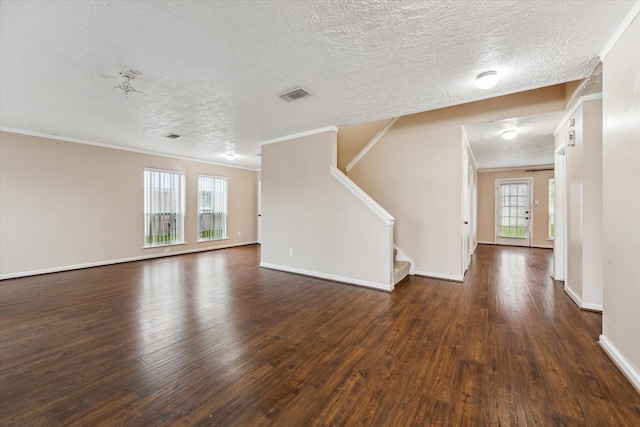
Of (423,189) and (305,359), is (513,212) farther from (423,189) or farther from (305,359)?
(305,359)

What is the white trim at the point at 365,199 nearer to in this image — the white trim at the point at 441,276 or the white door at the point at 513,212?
the white trim at the point at 441,276

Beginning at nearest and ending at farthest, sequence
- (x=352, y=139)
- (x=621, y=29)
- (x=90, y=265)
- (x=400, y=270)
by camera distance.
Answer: (x=621, y=29) → (x=400, y=270) → (x=90, y=265) → (x=352, y=139)

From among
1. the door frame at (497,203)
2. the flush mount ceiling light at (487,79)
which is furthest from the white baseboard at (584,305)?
the door frame at (497,203)

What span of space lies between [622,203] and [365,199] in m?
2.60

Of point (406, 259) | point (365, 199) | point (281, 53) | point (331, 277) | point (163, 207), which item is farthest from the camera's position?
point (163, 207)

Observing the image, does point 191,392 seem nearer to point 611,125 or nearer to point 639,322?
point 639,322

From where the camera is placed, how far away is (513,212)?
8.20m

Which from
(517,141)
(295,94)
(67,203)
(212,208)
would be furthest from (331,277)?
(67,203)

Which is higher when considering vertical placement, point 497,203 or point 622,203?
point 497,203

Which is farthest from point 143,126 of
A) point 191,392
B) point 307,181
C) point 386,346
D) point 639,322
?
point 639,322

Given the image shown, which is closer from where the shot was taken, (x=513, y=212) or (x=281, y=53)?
(x=281, y=53)


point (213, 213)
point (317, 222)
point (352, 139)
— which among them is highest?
point (352, 139)

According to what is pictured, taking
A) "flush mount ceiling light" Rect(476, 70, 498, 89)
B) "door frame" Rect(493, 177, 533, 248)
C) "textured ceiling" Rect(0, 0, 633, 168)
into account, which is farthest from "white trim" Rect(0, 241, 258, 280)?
"door frame" Rect(493, 177, 533, 248)

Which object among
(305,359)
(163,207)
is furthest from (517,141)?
(163,207)
